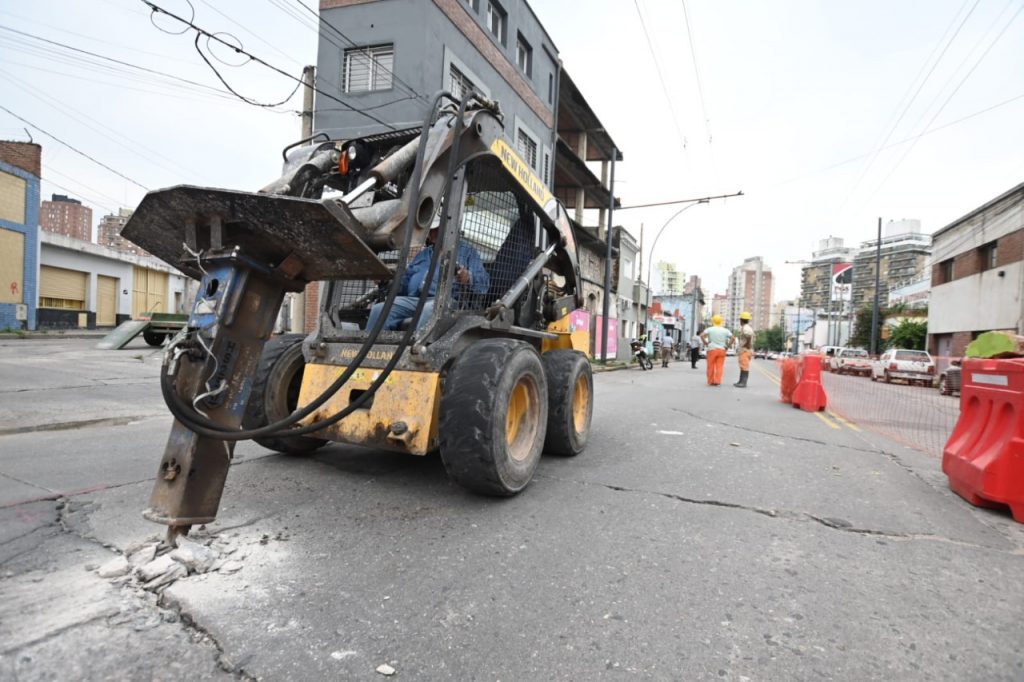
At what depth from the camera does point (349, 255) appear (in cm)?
238

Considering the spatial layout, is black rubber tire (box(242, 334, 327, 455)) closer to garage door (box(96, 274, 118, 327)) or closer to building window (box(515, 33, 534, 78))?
building window (box(515, 33, 534, 78))

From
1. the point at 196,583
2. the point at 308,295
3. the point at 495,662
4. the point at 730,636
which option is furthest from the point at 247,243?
the point at 308,295

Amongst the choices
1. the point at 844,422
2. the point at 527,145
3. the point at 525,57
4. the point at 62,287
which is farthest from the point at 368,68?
the point at 62,287

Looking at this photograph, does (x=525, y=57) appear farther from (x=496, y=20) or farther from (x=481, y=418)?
(x=481, y=418)

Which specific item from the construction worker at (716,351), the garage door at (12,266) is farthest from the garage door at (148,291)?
the construction worker at (716,351)

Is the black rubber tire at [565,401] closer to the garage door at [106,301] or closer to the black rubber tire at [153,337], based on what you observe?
the black rubber tire at [153,337]

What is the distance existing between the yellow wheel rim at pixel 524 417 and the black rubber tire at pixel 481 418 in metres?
0.31

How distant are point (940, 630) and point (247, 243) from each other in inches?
126

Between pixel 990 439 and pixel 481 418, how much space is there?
373 cm

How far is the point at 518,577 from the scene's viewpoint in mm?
2400

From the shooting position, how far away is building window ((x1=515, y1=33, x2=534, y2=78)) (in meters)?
19.5

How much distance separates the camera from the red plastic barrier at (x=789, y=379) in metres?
9.80

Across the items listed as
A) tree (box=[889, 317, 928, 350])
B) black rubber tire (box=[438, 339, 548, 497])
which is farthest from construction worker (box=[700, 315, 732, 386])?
tree (box=[889, 317, 928, 350])

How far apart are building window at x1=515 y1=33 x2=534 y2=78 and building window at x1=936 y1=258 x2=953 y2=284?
23.4m
